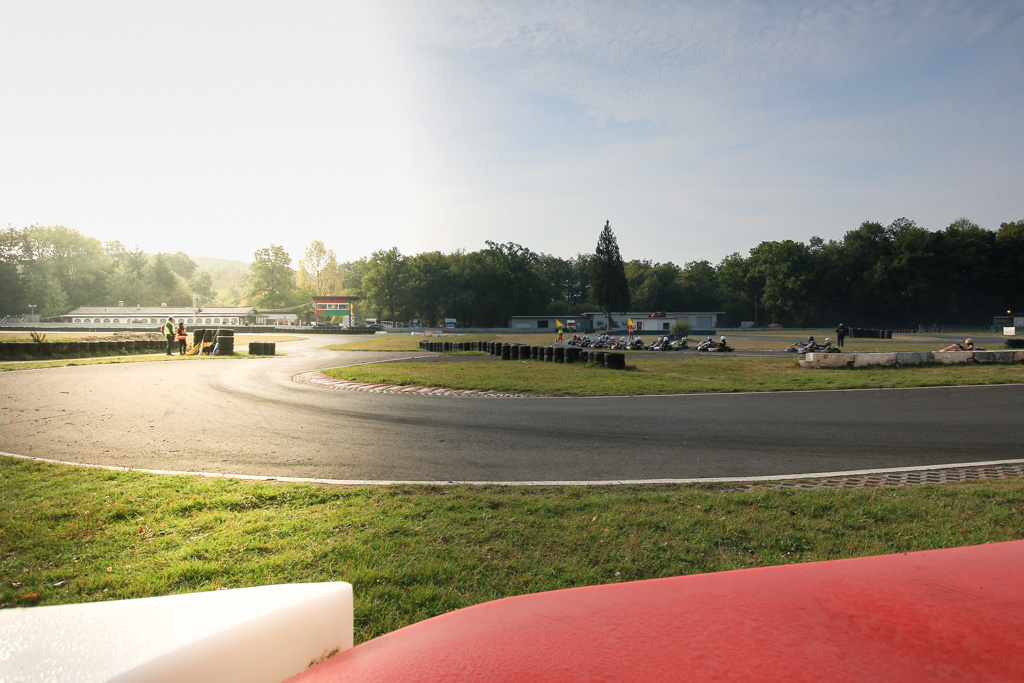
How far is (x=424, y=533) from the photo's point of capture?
395cm

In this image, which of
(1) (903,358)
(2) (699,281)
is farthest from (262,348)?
(2) (699,281)

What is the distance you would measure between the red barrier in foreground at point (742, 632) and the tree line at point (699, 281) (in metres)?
87.0

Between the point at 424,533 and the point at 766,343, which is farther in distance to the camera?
the point at 766,343

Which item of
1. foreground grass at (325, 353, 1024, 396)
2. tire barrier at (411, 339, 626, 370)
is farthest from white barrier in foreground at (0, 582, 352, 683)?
tire barrier at (411, 339, 626, 370)

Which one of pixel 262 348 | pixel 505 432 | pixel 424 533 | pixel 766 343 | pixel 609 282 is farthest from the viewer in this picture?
pixel 609 282

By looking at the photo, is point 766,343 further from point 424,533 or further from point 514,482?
point 424,533

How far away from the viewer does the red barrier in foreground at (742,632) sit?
120cm

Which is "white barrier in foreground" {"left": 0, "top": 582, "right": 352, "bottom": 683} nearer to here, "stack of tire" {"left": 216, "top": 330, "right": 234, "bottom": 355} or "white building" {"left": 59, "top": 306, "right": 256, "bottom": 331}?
"stack of tire" {"left": 216, "top": 330, "right": 234, "bottom": 355}

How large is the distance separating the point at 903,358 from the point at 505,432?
1689cm

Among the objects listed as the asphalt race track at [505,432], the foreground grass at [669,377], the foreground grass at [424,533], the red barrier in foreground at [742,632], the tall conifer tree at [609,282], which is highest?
the tall conifer tree at [609,282]

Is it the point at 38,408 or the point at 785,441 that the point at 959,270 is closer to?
the point at 785,441

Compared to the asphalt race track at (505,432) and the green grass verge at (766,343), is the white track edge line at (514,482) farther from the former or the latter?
the green grass verge at (766,343)

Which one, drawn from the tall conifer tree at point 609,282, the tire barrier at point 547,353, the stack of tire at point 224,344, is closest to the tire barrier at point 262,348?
the tire barrier at point 547,353

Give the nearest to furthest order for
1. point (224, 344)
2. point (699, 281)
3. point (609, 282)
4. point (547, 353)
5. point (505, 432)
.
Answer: point (505, 432)
point (547, 353)
point (224, 344)
point (609, 282)
point (699, 281)
